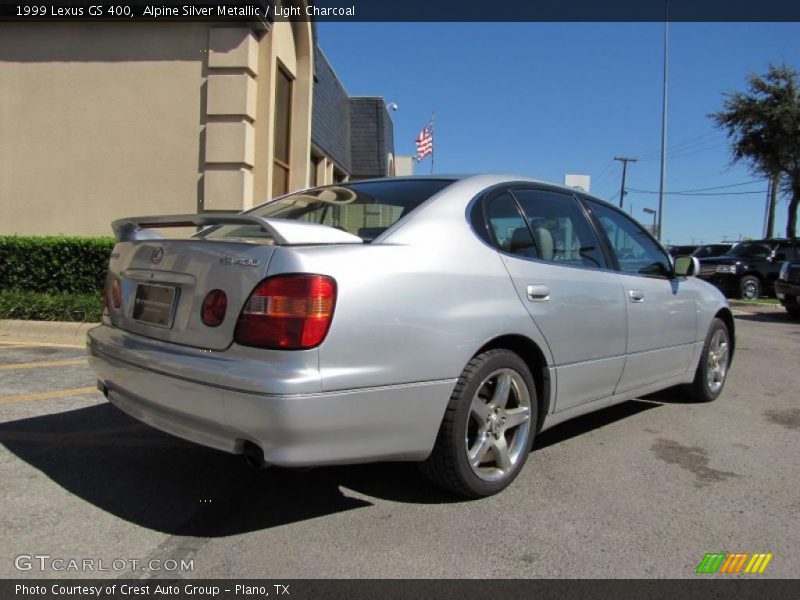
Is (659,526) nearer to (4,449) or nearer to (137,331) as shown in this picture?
(137,331)

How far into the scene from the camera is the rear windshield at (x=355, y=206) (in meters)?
3.13

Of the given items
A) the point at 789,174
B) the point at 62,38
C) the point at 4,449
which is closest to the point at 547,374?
the point at 4,449

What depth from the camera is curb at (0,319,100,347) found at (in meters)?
7.19

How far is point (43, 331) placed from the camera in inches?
285

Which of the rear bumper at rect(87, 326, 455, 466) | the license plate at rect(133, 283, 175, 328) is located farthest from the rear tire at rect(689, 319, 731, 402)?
the license plate at rect(133, 283, 175, 328)

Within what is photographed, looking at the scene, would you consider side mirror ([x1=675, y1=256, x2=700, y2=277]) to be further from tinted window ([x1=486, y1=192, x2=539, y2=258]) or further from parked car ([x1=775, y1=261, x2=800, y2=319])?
parked car ([x1=775, y1=261, x2=800, y2=319])

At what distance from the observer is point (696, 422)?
4.63m

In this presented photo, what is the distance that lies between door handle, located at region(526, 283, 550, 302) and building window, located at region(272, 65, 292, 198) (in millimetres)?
7718

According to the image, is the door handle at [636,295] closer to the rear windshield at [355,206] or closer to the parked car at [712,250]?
the rear windshield at [355,206]

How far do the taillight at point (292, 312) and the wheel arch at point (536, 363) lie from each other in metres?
1.03

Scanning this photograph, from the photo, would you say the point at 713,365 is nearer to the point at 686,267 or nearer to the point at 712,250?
the point at 686,267

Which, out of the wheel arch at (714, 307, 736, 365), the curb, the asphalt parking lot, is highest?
the wheel arch at (714, 307, 736, 365)

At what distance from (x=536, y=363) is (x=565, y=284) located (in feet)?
1.56

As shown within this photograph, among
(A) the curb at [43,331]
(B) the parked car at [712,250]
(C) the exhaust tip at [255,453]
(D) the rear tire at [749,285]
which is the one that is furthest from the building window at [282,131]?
(B) the parked car at [712,250]
